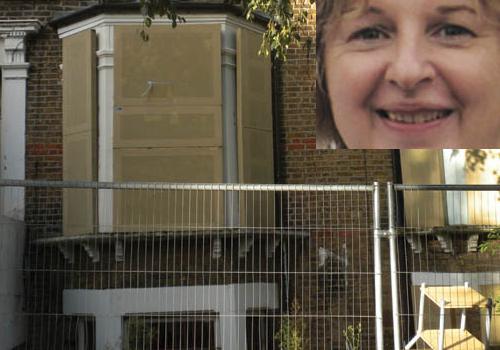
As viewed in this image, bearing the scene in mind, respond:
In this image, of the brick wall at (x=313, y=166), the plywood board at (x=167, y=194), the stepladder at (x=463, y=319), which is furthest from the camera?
the brick wall at (x=313, y=166)

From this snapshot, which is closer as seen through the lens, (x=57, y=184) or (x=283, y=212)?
(x=57, y=184)

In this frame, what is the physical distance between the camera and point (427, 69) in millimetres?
9508

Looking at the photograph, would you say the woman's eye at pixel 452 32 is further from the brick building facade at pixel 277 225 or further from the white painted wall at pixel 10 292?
the white painted wall at pixel 10 292

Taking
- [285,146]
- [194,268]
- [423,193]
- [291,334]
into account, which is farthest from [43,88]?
[423,193]

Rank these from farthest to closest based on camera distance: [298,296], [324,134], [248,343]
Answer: [324,134] → [298,296] → [248,343]

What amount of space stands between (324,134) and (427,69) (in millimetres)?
1479

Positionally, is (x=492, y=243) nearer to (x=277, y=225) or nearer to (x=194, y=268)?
(x=277, y=225)

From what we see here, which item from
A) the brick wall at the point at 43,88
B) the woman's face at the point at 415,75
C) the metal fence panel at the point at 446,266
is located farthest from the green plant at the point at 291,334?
the brick wall at the point at 43,88

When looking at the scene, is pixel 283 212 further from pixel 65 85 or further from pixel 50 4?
pixel 50 4

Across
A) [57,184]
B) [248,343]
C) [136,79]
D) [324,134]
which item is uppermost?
[136,79]

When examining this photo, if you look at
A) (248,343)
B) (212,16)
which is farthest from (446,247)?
(212,16)

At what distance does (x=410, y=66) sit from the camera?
9531 millimetres

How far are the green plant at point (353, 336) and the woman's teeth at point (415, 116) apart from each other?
2717mm

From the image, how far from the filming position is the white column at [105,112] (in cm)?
878
